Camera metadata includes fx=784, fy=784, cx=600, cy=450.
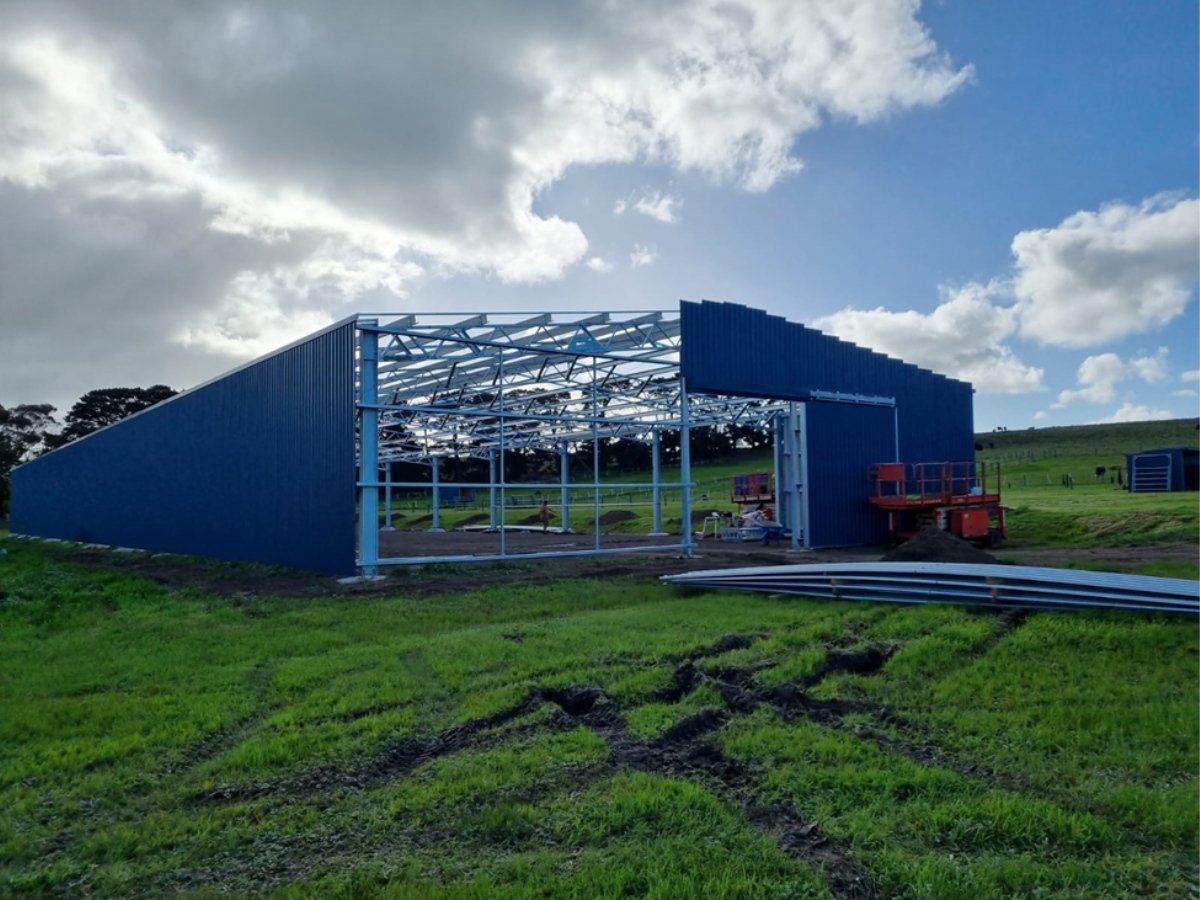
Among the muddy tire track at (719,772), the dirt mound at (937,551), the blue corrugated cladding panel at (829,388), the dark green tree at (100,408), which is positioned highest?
the dark green tree at (100,408)

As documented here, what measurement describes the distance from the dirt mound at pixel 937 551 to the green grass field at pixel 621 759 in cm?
601

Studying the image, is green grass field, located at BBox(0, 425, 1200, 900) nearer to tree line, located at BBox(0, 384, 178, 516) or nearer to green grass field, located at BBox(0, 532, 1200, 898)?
green grass field, located at BBox(0, 532, 1200, 898)

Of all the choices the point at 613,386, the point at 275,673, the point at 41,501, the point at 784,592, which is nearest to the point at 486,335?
the point at 613,386

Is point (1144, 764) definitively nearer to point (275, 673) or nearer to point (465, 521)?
point (275, 673)

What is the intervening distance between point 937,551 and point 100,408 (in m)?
83.1

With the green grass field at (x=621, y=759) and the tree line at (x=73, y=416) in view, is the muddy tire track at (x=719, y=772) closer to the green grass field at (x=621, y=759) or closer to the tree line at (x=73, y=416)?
the green grass field at (x=621, y=759)

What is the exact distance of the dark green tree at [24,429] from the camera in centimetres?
Result: 7150

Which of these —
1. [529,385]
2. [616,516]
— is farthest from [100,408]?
[529,385]

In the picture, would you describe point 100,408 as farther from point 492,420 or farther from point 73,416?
point 492,420

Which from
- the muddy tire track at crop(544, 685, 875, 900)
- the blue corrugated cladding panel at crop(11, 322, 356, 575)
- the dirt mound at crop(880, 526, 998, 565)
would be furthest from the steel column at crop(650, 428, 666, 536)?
the muddy tire track at crop(544, 685, 875, 900)

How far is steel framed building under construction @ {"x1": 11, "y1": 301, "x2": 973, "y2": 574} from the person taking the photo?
52.1 ft

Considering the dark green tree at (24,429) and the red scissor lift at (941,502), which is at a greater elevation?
the dark green tree at (24,429)

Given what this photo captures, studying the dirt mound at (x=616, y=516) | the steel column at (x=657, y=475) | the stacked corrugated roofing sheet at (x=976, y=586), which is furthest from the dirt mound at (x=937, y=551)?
the dirt mound at (x=616, y=516)

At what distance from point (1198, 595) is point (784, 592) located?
498 centimetres
